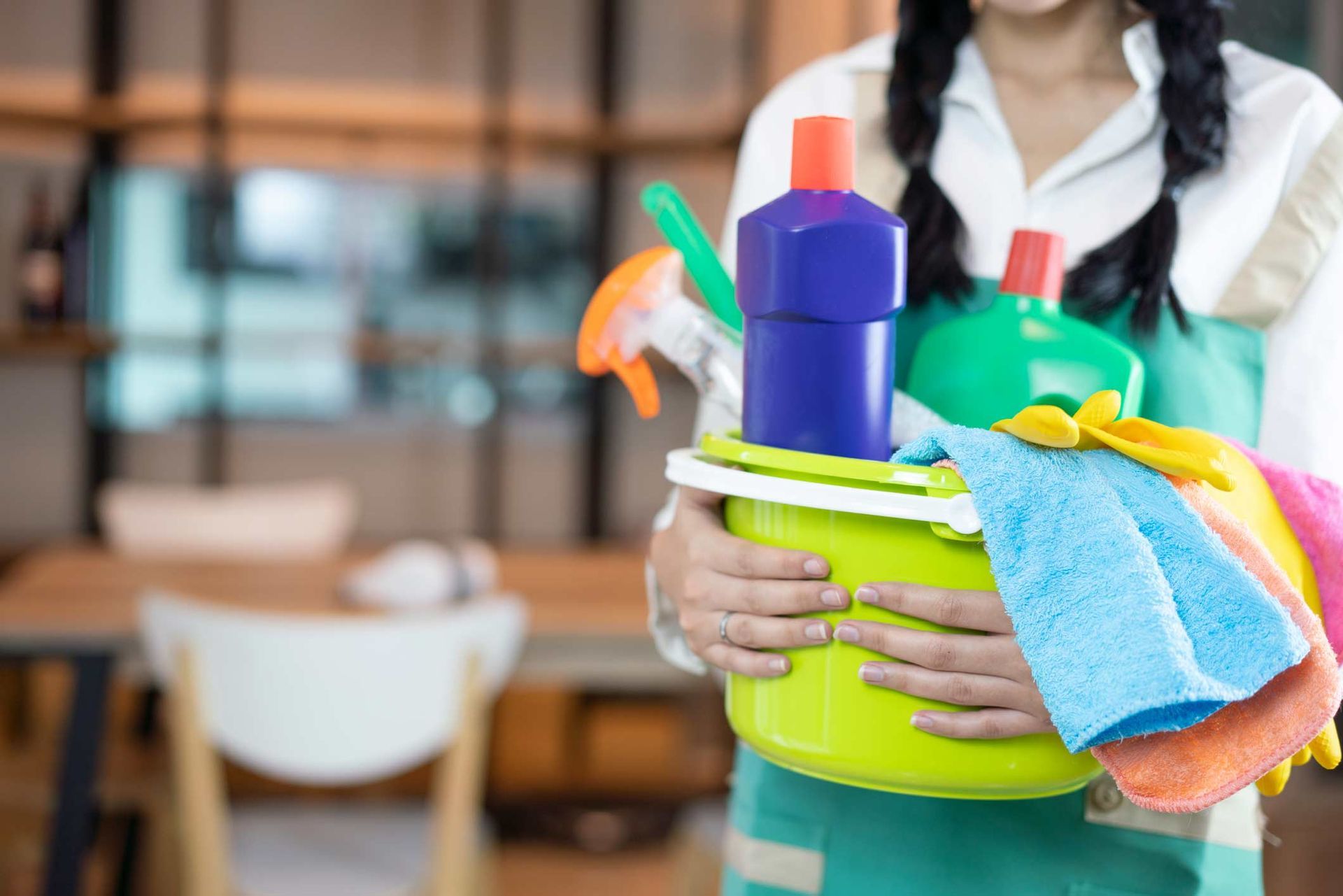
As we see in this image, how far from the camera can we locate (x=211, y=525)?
2.33 metres

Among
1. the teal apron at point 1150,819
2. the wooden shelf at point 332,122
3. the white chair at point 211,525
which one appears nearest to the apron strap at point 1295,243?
the teal apron at point 1150,819

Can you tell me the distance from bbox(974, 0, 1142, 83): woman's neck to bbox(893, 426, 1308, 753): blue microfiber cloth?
0.35m

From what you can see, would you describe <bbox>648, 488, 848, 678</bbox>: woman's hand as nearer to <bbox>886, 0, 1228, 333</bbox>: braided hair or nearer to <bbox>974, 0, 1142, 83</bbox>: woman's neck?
<bbox>886, 0, 1228, 333</bbox>: braided hair

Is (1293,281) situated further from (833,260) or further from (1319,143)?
(833,260)

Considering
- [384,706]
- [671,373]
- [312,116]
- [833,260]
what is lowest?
[384,706]

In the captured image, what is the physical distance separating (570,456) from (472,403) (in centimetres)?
32

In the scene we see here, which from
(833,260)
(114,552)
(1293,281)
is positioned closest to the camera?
(833,260)

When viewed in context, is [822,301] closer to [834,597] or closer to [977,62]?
[834,597]

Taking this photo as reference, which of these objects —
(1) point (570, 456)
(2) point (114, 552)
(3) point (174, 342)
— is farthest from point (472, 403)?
(2) point (114, 552)

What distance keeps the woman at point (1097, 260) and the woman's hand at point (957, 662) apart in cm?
9

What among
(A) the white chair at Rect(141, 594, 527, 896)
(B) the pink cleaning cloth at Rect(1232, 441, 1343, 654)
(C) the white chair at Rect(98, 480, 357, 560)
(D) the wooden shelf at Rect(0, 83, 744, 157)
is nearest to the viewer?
(B) the pink cleaning cloth at Rect(1232, 441, 1343, 654)

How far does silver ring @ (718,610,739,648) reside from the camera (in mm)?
573

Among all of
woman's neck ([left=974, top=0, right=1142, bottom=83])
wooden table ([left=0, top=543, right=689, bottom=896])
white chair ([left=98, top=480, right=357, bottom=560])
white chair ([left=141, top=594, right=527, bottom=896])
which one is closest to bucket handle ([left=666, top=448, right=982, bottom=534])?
woman's neck ([left=974, top=0, right=1142, bottom=83])

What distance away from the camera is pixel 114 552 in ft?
7.36
